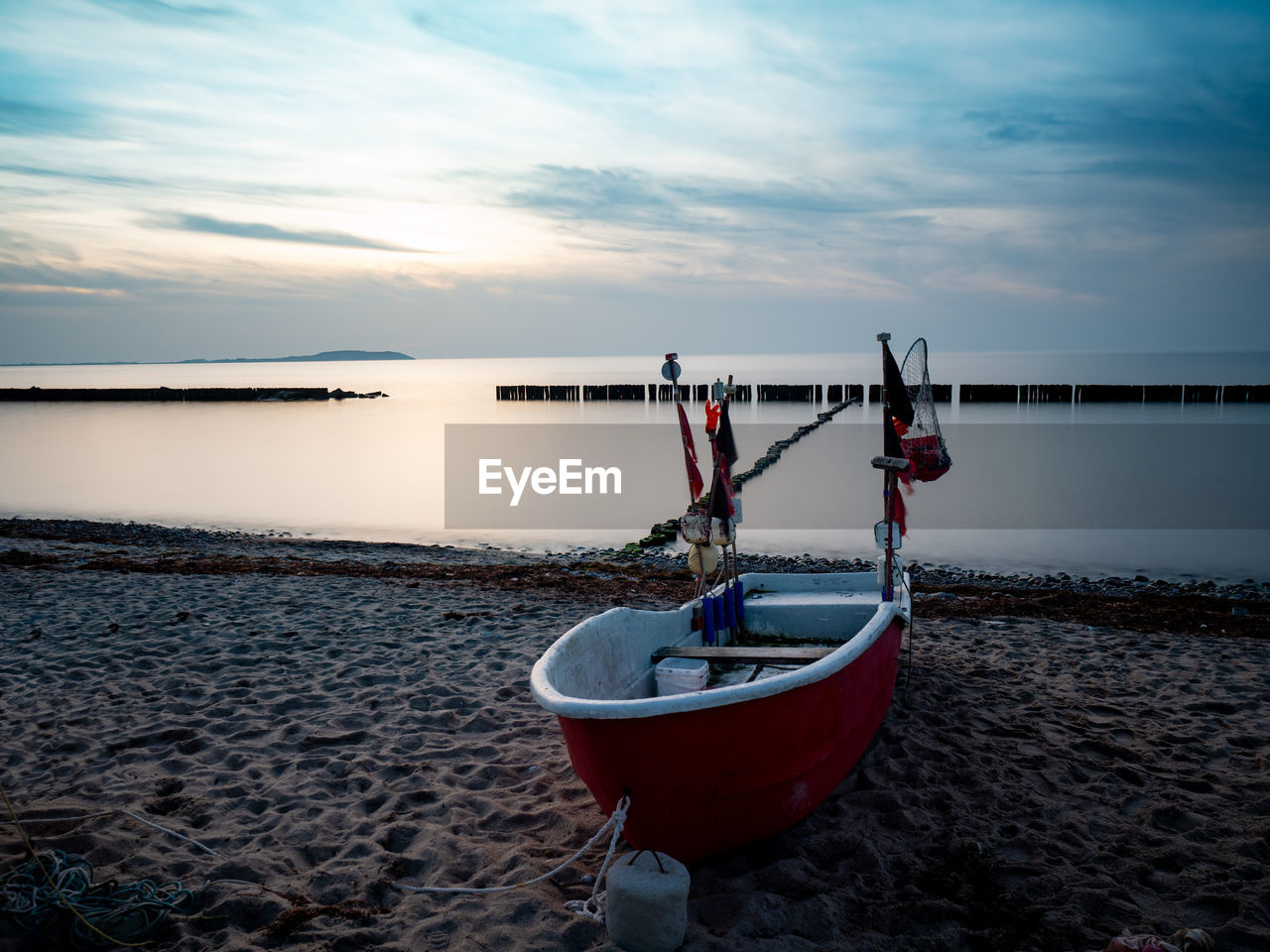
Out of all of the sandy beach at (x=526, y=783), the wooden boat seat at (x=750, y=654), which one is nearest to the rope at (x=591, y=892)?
the sandy beach at (x=526, y=783)

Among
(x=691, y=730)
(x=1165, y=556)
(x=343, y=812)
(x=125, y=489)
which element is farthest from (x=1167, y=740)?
(x=125, y=489)

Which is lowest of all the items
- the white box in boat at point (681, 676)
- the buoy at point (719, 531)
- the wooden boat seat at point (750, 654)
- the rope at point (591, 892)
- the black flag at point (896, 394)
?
the rope at point (591, 892)

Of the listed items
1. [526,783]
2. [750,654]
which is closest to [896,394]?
[750,654]

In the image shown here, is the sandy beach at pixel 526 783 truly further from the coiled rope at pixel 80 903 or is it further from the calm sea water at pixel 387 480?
the calm sea water at pixel 387 480

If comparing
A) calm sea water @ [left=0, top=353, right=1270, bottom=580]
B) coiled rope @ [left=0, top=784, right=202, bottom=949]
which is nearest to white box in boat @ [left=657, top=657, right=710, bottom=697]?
coiled rope @ [left=0, top=784, right=202, bottom=949]

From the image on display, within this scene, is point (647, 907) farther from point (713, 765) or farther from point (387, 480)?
point (387, 480)

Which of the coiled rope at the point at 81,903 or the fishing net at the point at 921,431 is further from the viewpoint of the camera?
the fishing net at the point at 921,431

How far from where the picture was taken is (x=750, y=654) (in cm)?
513

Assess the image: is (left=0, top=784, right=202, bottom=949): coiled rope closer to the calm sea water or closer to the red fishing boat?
the red fishing boat

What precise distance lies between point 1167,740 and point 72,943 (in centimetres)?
616

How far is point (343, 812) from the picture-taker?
4367 mm

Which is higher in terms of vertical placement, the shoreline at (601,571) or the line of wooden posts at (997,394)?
the line of wooden posts at (997,394)

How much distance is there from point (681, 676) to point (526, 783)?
1.15 m

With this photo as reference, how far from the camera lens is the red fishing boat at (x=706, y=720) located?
3449 millimetres
